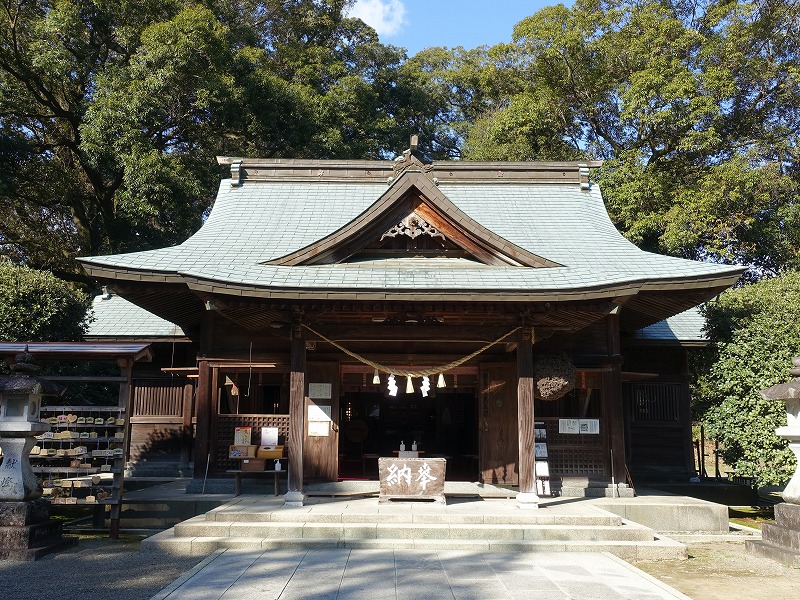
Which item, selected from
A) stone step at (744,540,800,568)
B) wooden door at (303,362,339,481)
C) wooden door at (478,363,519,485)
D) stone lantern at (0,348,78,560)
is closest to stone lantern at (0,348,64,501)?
stone lantern at (0,348,78,560)

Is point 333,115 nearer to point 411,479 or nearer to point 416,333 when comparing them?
point 416,333

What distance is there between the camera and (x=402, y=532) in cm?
954

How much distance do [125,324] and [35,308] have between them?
2740mm

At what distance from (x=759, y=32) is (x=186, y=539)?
28936 millimetres

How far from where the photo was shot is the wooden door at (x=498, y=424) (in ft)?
42.1

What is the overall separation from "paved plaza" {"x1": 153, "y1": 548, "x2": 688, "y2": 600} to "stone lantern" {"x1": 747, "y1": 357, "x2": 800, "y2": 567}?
99.8 inches

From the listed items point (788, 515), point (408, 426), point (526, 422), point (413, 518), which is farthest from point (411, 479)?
point (408, 426)

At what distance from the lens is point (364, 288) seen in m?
10.4

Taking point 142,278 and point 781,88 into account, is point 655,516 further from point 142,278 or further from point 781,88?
point 781,88

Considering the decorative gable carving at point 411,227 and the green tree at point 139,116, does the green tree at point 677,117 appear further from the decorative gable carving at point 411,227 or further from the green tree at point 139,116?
the decorative gable carving at point 411,227

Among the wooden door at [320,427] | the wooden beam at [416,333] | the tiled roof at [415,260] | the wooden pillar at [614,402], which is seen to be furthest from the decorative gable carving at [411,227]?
the wooden pillar at [614,402]

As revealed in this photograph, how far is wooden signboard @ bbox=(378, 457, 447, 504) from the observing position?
11.0m

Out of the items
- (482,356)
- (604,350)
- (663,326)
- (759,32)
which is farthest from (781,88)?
(482,356)

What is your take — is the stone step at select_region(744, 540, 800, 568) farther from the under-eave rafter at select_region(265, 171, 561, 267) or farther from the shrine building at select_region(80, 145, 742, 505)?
the under-eave rafter at select_region(265, 171, 561, 267)
